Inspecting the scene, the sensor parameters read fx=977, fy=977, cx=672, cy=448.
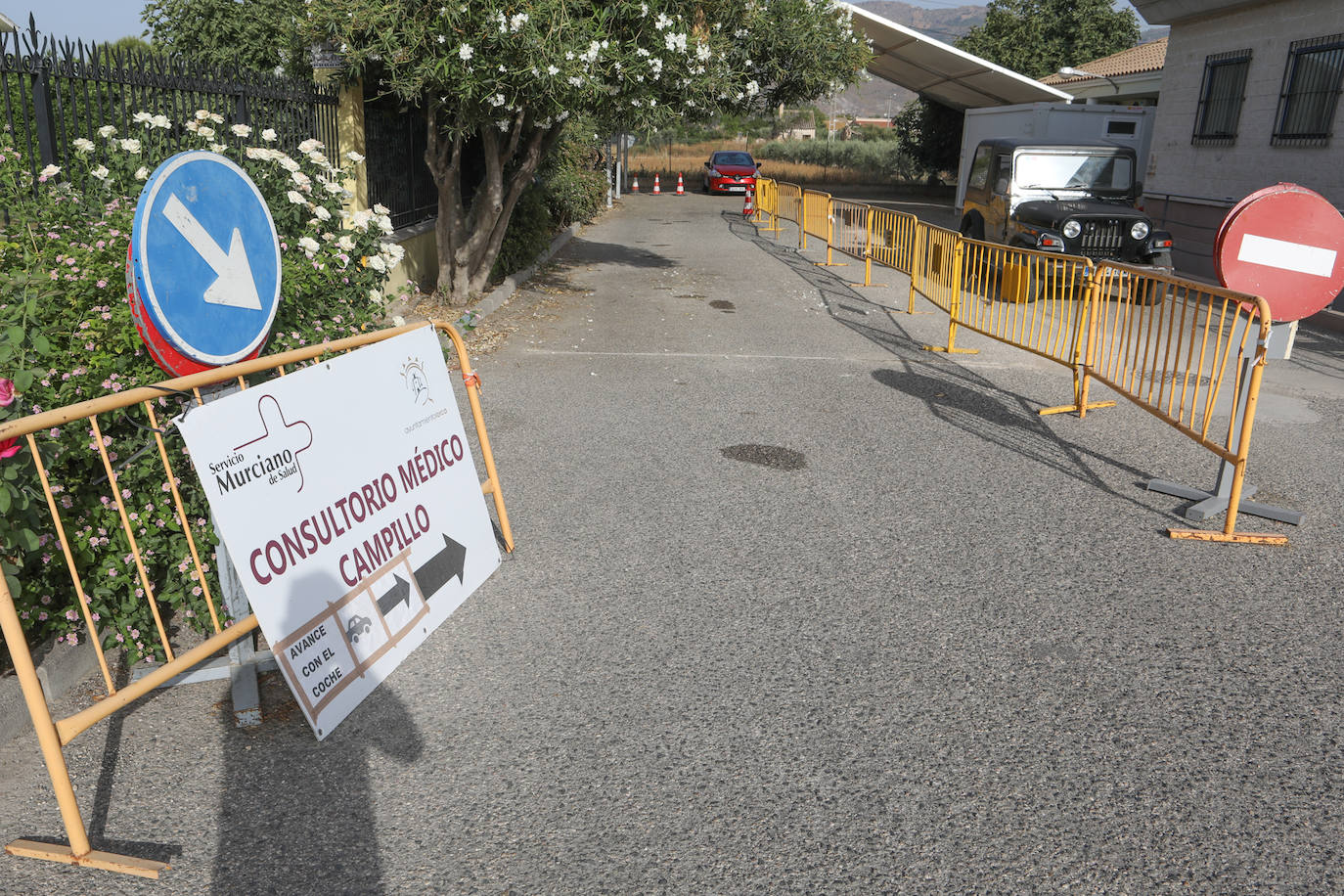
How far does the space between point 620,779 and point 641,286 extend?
40.3 feet

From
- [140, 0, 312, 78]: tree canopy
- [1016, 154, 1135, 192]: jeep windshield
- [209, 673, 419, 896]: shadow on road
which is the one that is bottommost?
[209, 673, 419, 896]: shadow on road

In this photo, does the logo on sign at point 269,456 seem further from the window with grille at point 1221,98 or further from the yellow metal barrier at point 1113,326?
the window with grille at point 1221,98

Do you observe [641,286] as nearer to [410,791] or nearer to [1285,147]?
[1285,147]

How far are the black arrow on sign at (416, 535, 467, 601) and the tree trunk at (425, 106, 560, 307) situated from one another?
8106mm

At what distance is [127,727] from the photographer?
3.39 meters

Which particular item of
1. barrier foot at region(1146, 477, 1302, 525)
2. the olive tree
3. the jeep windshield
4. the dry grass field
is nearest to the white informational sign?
barrier foot at region(1146, 477, 1302, 525)

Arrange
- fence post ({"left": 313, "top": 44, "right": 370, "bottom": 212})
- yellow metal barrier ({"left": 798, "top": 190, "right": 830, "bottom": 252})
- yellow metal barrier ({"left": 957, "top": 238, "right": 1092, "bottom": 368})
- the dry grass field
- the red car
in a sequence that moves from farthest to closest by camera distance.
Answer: the dry grass field, the red car, yellow metal barrier ({"left": 798, "top": 190, "right": 830, "bottom": 252}), fence post ({"left": 313, "top": 44, "right": 370, "bottom": 212}), yellow metal barrier ({"left": 957, "top": 238, "right": 1092, "bottom": 368})

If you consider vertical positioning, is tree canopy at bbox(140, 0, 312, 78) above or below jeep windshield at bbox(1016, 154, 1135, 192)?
above

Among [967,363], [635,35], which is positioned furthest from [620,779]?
[635,35]

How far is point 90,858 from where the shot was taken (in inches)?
107

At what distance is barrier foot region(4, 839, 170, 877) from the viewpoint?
2693 millimetres

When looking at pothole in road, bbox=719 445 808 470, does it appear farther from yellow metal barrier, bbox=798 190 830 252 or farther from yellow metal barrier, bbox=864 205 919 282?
yellow metal barrier, bbox=798 190 830 252

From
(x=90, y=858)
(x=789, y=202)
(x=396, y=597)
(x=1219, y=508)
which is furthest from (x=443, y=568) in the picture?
(x=789, y=202)

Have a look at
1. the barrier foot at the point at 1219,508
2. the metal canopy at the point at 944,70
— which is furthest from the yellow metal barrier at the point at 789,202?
the barrier foot at the point at 1219,508
